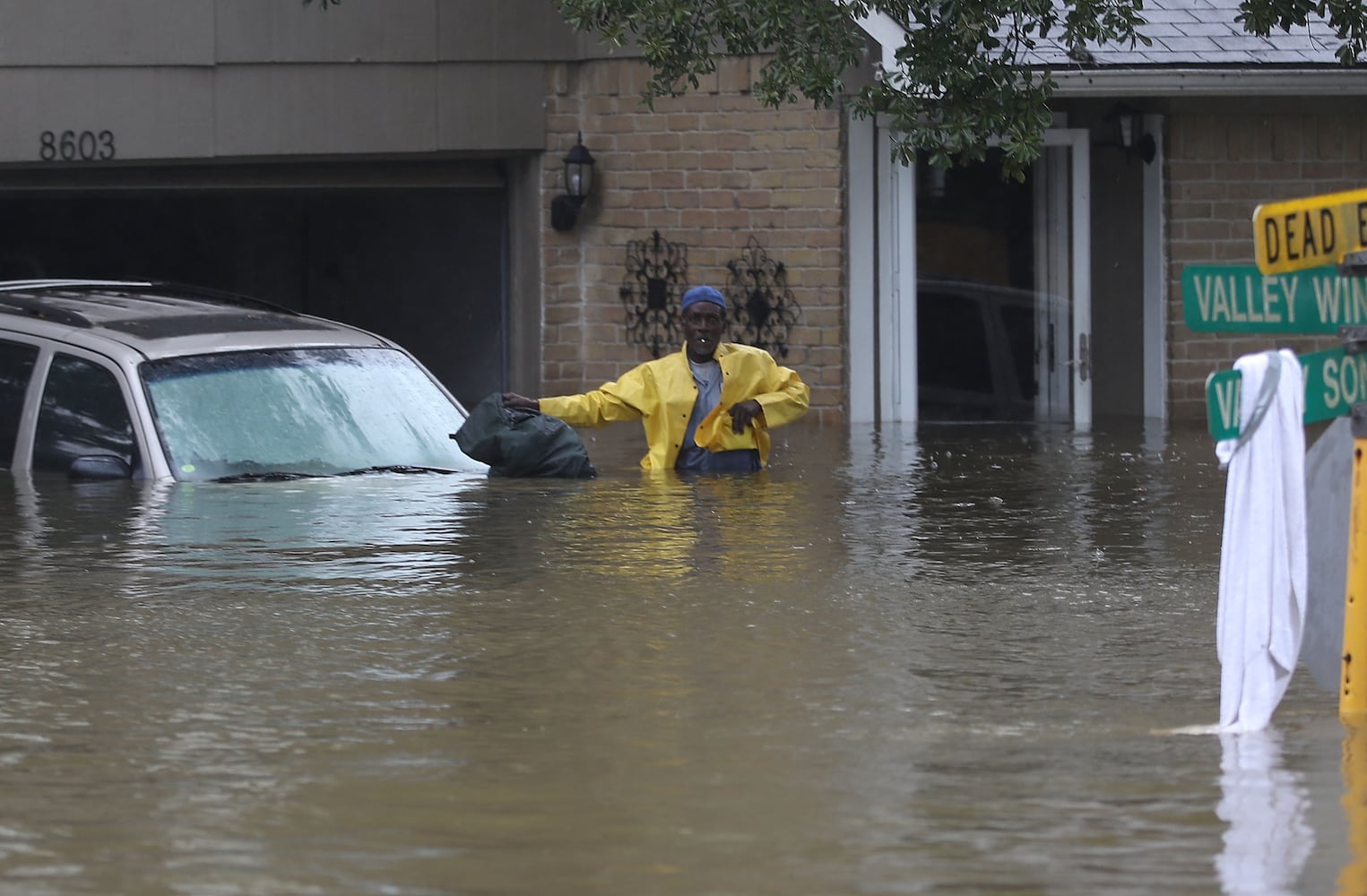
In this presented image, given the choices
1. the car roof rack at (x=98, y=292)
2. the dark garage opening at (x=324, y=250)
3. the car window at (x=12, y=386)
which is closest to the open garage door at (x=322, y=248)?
the dark garage opening at (x=324, y=250)

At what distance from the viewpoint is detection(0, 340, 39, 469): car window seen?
9.05m

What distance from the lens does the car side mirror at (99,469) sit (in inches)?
332

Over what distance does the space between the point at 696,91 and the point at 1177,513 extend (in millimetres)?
7046

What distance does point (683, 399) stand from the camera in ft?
34.3

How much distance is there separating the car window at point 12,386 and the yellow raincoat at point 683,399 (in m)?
2.32

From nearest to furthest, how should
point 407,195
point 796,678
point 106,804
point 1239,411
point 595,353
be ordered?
point 106,804
point 1239,411
point 796,678
point 595,353
point 407,195

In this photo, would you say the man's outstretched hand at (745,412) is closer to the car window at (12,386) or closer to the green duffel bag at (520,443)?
the green duffel bag at (520,443)

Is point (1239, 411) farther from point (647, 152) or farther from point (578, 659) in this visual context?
point (647, 152)

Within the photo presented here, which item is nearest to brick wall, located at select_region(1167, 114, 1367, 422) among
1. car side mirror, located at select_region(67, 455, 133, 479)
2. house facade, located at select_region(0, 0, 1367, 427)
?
house facade, located at select_region(0, 0, 1367, 427)

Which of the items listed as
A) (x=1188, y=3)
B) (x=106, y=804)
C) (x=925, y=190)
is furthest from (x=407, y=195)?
(x=106, y=804)

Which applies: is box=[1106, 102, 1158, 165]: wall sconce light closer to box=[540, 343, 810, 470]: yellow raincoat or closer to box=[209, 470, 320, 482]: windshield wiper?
box=[540, 343, 810, 470]: yellow raincoat

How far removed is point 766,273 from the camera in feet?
52.0

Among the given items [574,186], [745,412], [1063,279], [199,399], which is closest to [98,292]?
[199,399]

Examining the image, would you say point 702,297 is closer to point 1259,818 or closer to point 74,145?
point 1259,818
